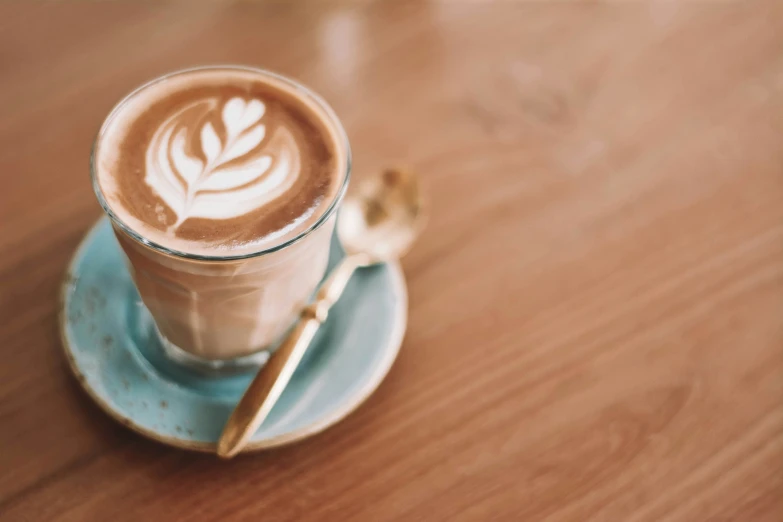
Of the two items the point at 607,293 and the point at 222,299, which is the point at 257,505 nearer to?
the point at 222,299

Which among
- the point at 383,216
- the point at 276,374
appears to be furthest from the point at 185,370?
the point at 383,216

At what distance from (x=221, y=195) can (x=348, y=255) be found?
189 millimetres

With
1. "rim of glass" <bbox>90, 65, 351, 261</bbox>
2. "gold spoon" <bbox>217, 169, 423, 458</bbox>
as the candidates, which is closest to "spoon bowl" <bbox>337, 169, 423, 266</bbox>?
"gold spoon" <bbox>217, 169, 423, 458</bbox>

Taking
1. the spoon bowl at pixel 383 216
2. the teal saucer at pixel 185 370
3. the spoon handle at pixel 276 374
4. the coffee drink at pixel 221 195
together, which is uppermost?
the coffee drink at pixel 221 195

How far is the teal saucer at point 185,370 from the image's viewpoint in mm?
593

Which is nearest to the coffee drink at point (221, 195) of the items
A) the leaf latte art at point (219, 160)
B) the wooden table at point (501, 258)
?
the leaf latte art at point (219, 160)

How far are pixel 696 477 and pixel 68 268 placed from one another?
25.2 inches

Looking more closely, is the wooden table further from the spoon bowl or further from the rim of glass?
the rim of glass

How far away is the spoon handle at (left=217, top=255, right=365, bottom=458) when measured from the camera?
561 mm

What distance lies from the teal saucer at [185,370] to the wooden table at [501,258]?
0.04m

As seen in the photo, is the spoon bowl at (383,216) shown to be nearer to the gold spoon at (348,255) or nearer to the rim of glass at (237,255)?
the gold spoon at (348,255)

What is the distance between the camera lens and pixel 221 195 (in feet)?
1.90

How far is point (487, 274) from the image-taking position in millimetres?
754

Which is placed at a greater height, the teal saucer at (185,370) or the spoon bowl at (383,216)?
the spoon bowl at (383,216)
